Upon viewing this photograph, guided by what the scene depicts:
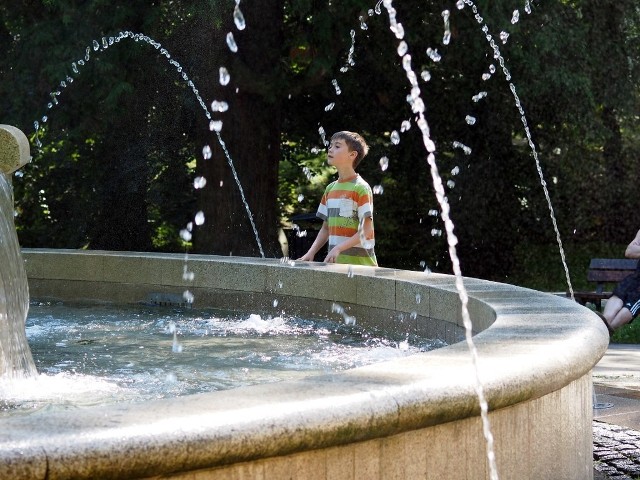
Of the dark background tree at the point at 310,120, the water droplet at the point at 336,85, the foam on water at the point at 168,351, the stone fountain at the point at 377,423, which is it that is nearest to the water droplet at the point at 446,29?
the dark background tree at the point at 310,120

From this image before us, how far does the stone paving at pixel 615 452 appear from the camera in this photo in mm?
5098

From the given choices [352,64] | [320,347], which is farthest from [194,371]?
[352,64]

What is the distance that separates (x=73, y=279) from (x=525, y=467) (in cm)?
634

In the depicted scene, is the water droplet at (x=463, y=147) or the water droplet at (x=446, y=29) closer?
the water droplet at (x=446, y=29)

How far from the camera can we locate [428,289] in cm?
668

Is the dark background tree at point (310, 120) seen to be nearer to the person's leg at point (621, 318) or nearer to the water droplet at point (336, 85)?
the water droplet at point (336, 85)

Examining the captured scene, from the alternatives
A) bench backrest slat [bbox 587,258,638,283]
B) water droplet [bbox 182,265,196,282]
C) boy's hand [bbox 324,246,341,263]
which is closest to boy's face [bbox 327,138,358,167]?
boy's hand [bbox 324,246,341,263]

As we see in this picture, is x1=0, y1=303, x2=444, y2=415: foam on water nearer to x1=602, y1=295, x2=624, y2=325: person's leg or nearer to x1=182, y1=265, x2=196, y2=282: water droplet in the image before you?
x1=182, y1=265, x2=196, y2=282: water droplet

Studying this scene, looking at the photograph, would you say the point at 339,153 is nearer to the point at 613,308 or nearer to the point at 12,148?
the point at 12,148

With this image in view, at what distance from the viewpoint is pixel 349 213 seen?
8102mm

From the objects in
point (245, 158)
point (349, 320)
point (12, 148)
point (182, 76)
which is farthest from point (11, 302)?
point (182, 76)

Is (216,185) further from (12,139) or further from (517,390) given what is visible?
(517,390)

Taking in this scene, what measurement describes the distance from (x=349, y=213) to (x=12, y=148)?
2813 millimetres

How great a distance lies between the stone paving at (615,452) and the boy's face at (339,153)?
8.97ft
